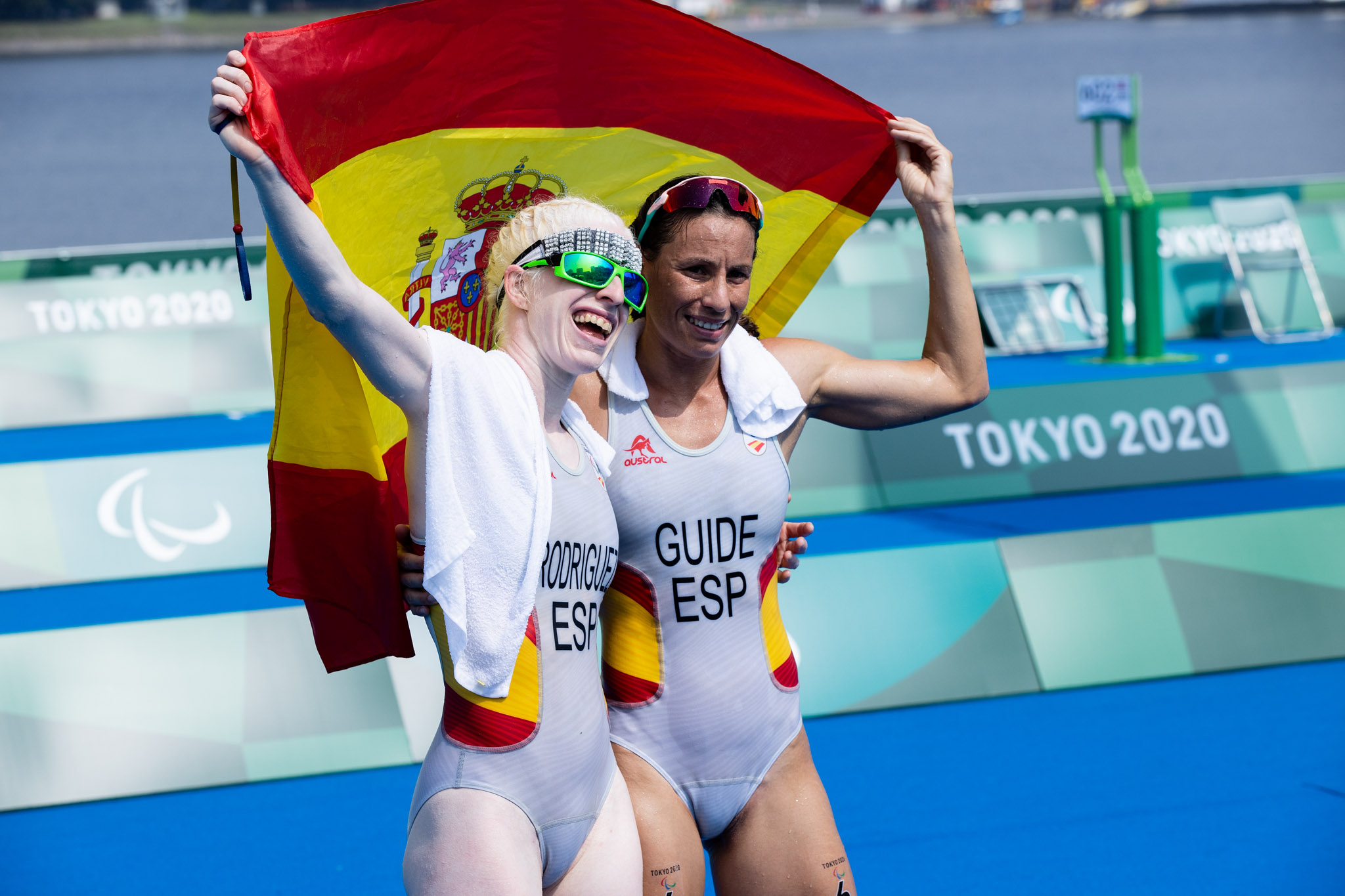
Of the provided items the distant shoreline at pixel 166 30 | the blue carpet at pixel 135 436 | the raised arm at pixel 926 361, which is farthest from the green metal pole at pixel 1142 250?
the distant shoreline at pixel 166 30

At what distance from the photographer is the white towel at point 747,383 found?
241 centimetres

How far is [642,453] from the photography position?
2.36 meters

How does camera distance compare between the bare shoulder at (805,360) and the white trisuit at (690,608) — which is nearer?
the white trisuit at (690,608)

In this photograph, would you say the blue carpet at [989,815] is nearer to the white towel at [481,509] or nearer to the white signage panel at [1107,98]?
the white towel at [481,509]

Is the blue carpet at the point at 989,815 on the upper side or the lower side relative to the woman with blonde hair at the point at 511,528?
lower

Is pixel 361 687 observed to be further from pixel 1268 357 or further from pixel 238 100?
pixel 1268 357

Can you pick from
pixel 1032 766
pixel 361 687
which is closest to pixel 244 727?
pixel 361 687

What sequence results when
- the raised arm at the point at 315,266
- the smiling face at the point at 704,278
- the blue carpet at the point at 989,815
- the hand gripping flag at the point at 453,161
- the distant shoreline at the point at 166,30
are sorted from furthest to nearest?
the distant shoreline at the point at 166,30 < the blue carpet at the point at 989,815 < the smiling face at the point at 704,278 < the hand gripping flag at the point at 453,161 < the raised arm at the point at 315,266

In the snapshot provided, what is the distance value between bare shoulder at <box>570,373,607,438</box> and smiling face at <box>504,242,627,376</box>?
0.30m

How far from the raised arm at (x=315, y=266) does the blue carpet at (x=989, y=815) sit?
2349 mm

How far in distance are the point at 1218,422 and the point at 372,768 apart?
5.02 metres

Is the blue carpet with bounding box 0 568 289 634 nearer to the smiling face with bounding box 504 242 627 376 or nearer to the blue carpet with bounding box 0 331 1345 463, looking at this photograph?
the blue carpet with bounding box 0 331 1345 463

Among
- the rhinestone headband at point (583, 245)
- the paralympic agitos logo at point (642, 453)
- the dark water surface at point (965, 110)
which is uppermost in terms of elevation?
the rhinestone headband at point (583, 245)

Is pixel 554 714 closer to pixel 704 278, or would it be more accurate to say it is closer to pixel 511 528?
pixel 511 528
